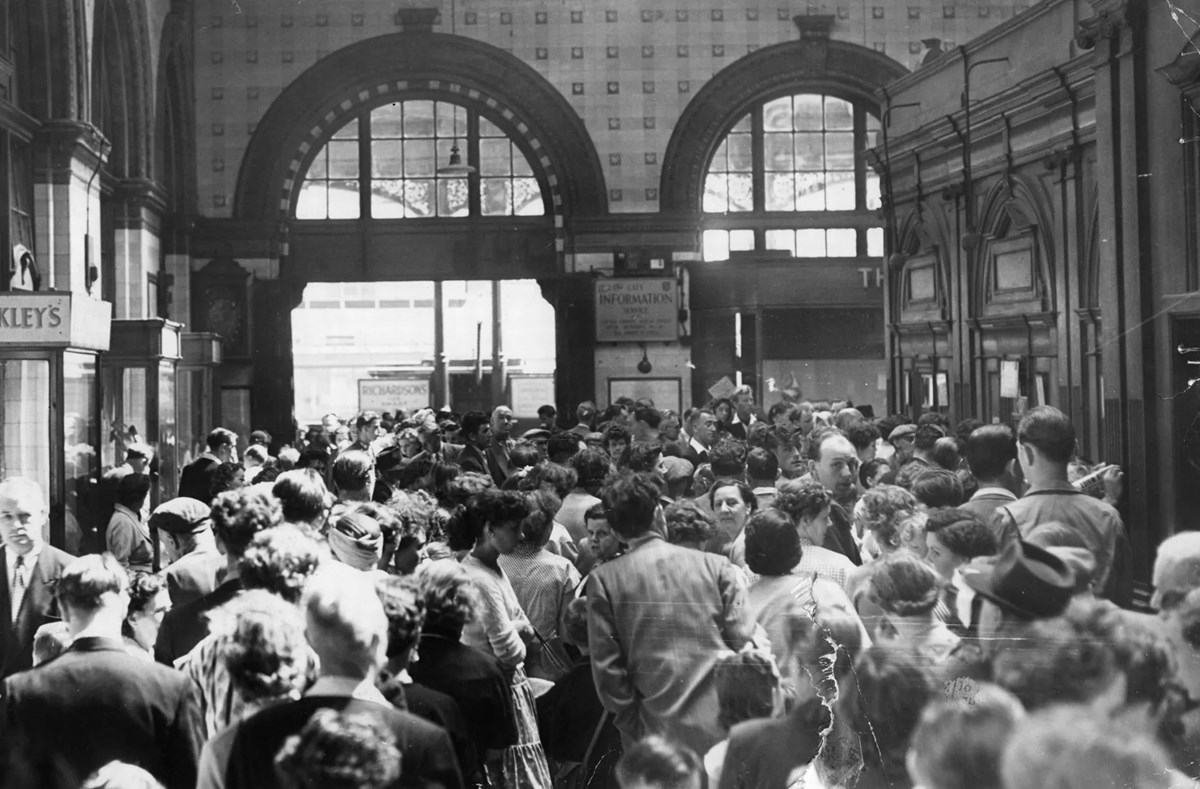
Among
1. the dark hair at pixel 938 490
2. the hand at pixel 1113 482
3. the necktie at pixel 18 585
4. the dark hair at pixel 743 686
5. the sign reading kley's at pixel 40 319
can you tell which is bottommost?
the dark hair at pixel 743 686

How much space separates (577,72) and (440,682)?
18457 mm

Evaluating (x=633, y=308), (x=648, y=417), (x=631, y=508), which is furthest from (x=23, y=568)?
(x=633, y=308)

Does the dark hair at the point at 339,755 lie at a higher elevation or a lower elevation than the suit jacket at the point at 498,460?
lower

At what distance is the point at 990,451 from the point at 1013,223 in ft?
27.4

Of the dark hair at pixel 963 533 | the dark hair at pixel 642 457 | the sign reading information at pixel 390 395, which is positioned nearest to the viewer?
the dark hair at pixel 963 533

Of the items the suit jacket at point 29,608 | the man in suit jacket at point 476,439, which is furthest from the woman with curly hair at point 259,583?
the man in suit jacket at point 476,439

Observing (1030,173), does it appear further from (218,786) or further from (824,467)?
(218,786)

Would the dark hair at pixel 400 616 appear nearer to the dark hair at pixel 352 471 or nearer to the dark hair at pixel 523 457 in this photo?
the dark hair at pixel 352 471

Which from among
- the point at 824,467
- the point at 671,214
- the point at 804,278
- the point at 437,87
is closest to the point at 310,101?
the point at 437,87

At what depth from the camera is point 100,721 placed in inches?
154

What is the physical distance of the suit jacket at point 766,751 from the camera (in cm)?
442

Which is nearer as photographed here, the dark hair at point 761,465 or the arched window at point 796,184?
the dark hair at point 761,465

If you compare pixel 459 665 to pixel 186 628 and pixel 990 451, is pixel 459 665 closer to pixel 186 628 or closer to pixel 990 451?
pixel 186 628

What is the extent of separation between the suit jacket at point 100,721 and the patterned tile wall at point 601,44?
18.4 meters
